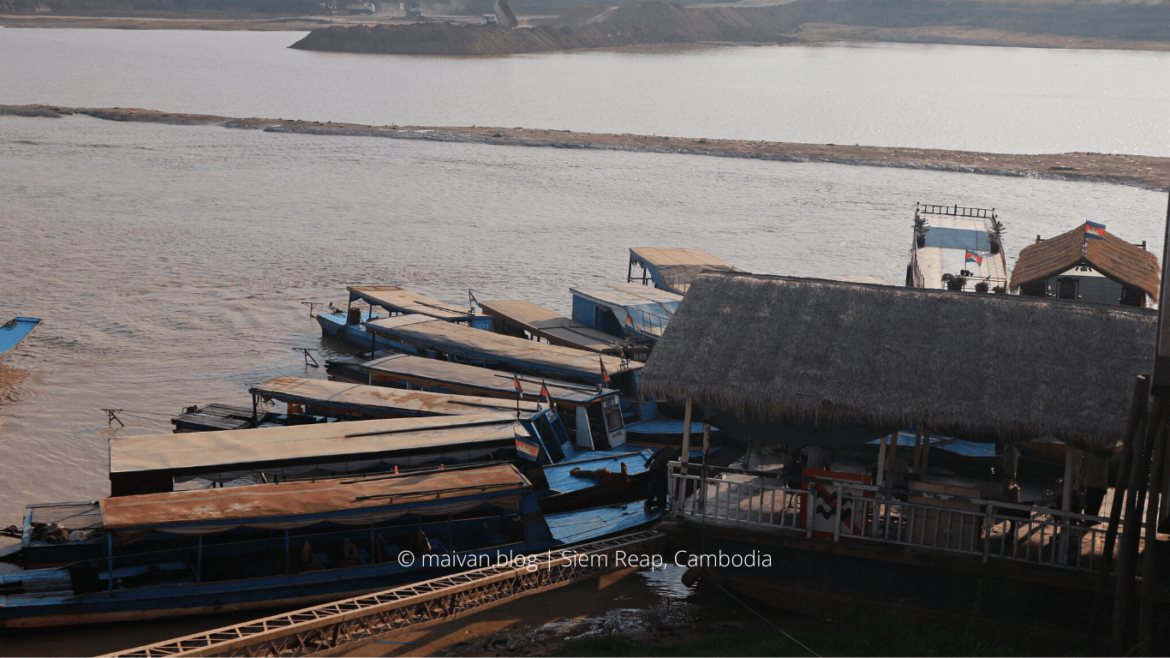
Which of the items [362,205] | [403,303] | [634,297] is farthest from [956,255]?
[362,205]

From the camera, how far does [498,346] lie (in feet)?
60.6

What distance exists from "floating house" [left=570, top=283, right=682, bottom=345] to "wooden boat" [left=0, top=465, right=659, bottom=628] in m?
7.61

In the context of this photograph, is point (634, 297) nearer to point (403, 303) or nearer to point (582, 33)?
point (403, 303)

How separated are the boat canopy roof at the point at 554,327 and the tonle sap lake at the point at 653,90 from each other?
41308 millimetres

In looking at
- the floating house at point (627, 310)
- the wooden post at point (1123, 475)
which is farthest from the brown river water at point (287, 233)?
the wooden post at point (1123, 475)

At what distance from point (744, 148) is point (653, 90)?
32097mm

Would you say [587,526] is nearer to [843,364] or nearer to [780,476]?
[780,476]

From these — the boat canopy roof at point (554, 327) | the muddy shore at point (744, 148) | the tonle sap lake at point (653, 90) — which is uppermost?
the tonle sap lake at point (653, 90)

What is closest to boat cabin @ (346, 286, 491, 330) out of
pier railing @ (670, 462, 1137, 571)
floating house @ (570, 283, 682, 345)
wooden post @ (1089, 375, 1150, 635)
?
floating house @ (570, 283, 682, 345)

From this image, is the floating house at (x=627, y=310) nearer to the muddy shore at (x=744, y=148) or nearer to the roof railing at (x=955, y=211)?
the roof railing at (x=955, y=211)

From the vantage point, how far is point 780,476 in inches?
452

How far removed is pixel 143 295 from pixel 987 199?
110 ft

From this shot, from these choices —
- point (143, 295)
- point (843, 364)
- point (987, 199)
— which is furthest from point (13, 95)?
point (843, 364)

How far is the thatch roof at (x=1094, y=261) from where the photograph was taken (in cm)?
1730
